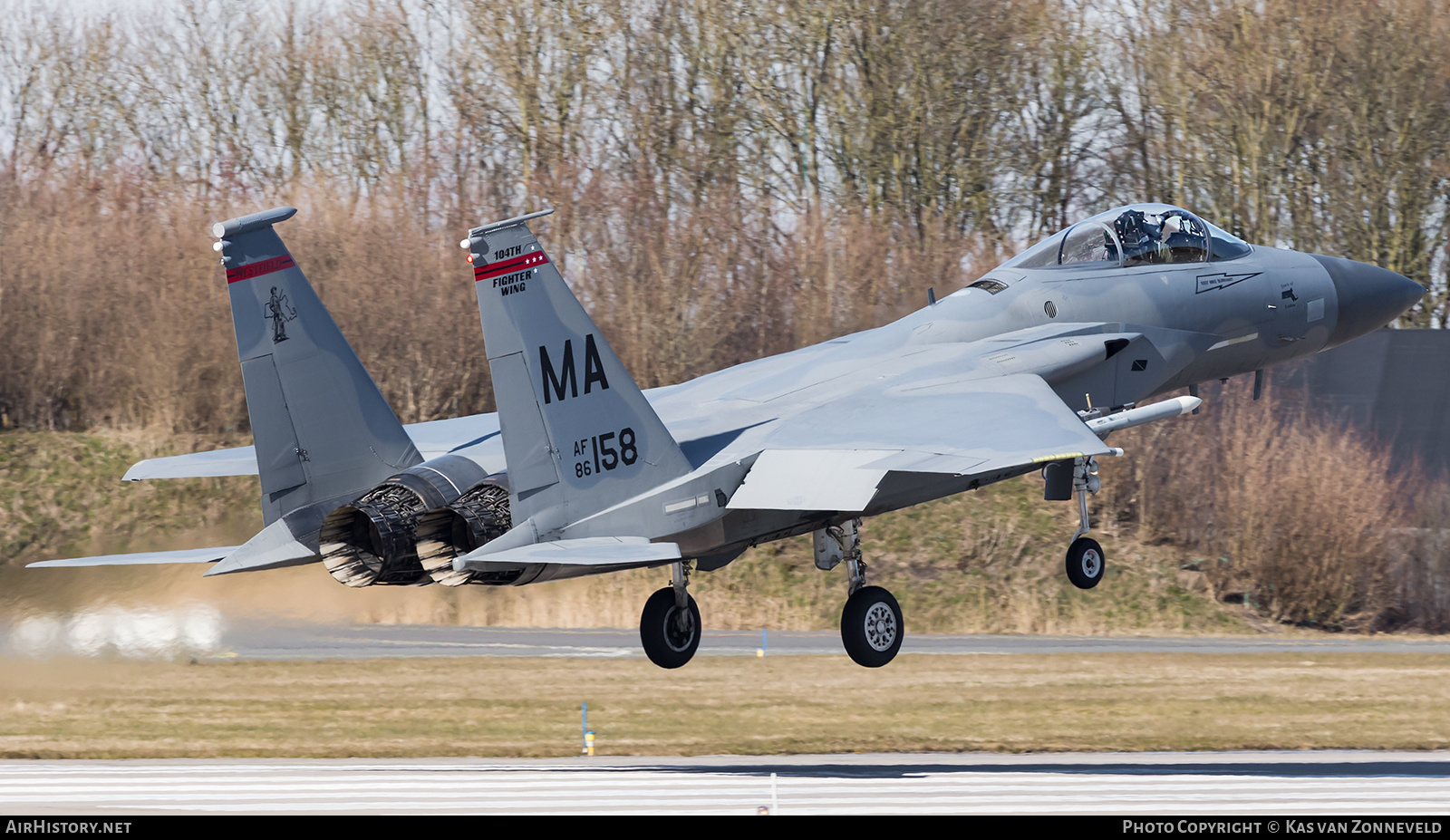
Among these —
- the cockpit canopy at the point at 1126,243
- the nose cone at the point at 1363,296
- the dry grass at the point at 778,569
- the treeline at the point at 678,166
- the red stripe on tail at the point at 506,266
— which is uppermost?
the treeline at the point at 678,166

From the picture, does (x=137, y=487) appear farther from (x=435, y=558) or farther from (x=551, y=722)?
(x=435, y=558)

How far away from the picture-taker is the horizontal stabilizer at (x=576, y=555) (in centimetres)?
1170

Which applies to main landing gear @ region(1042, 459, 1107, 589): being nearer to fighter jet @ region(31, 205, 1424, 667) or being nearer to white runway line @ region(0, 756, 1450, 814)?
fighter jet @ region(31, 205, 1424, 667)

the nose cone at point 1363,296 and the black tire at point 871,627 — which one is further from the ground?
the nose cone at point 1363,296

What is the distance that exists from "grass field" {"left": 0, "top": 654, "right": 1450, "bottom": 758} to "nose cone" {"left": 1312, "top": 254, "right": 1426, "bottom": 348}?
25.5ft

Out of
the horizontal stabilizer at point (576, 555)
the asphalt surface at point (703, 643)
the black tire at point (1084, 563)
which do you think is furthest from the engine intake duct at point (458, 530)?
the asphalt surface at point (703, 643)

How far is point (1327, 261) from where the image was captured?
1747 cm

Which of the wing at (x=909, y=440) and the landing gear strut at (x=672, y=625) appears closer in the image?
the wing at (x=909, y=440)

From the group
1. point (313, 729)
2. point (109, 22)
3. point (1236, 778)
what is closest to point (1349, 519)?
point (1236, 778)

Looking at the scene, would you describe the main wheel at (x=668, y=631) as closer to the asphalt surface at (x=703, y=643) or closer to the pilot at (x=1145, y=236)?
the pilot at (x=1145, y=236)

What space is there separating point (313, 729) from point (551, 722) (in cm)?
366

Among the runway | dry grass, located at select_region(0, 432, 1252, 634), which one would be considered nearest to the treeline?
dry grass, located at select_region(0, 432, 1252, 634)

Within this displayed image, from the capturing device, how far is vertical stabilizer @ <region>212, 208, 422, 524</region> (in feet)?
45.6

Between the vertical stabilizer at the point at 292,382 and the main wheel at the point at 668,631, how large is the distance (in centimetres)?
291
